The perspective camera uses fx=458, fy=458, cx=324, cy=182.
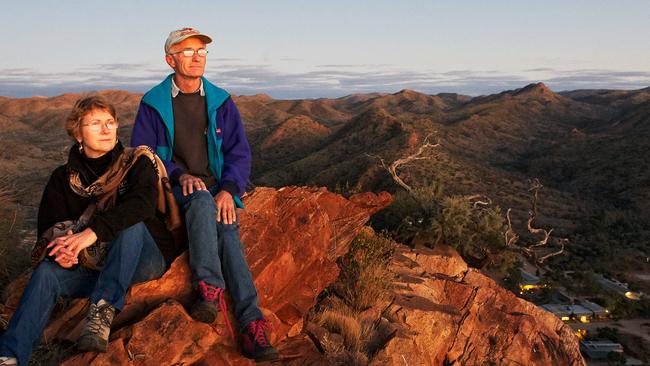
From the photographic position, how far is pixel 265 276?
15.2 feet

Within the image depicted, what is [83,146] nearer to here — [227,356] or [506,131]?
[227,356]

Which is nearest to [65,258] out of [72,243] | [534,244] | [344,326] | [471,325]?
[72,243]

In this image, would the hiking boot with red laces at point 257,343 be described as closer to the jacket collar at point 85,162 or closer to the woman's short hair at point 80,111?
the jacket collar at point 85,162

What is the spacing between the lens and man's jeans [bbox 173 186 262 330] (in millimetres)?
3854

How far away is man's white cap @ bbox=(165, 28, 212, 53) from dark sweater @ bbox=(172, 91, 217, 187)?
522 mm

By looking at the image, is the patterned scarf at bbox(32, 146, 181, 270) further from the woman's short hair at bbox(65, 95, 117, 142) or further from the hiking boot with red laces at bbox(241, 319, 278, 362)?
the hiking boot with red laces at bbox(241, 319, 278, 362)

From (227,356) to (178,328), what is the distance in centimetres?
47

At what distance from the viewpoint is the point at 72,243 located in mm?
3412

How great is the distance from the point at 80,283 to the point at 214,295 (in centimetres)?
108

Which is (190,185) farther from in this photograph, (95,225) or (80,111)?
(80,111)

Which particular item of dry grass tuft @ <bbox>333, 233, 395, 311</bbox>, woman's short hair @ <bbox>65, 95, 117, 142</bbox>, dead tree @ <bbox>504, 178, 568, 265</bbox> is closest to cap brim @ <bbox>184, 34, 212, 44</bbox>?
woman's short hair @ <bbox>65, 95, 117, 142</bbox>

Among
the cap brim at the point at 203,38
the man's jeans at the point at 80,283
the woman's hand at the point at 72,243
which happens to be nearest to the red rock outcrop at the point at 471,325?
the man's jeans at the point at 80,283

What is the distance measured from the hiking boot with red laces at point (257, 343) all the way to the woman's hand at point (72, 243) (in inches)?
55.6

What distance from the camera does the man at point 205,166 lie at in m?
3.83
